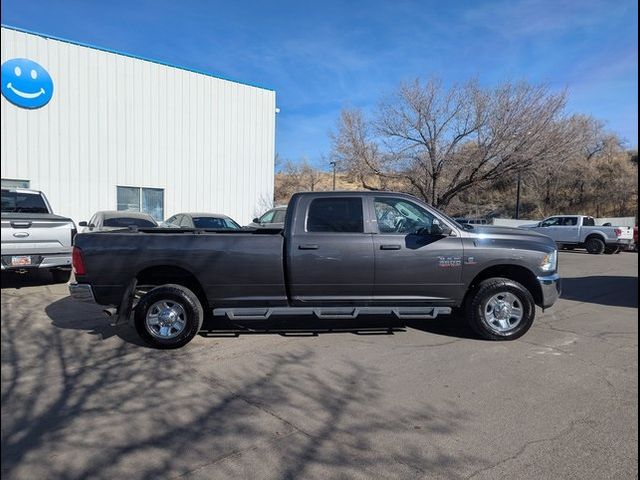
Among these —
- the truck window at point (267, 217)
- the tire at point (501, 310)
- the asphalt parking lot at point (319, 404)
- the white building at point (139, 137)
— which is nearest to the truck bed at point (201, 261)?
the asphalt parking lot at point (319, 404)

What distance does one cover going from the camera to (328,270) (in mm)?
5738

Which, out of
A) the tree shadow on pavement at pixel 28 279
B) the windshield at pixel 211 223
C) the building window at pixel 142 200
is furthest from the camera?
the building window at pixel 142 200

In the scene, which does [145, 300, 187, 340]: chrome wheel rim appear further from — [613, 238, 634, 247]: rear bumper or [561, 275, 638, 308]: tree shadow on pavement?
[613, 238, 634, 247]: rear bumper

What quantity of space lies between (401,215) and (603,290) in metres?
6.70

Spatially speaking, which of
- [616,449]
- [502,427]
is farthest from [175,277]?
[616,449]

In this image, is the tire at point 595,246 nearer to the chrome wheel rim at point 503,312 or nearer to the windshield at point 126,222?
the chrome wheel rim at point 503,312

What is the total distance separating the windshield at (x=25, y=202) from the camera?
8991 millimetres

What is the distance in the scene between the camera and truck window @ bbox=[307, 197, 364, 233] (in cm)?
594

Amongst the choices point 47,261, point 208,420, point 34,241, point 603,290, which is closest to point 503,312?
point 208,420

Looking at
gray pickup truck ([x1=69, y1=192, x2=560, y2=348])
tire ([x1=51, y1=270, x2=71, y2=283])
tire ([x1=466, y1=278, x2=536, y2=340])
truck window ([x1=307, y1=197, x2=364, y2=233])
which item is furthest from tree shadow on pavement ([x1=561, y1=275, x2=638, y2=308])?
tire ([x1=51, y1=270, x2=71, y2=283])

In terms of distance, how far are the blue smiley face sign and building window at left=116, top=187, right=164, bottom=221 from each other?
425 cm

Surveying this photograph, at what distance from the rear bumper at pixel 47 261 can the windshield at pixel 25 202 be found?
1.34 m

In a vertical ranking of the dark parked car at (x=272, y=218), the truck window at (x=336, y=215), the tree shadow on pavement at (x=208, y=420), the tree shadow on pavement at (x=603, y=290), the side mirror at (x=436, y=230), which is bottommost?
the tree shadow on pavement at (x=208, y=420)

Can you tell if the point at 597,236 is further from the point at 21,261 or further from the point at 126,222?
the point at 21,261
